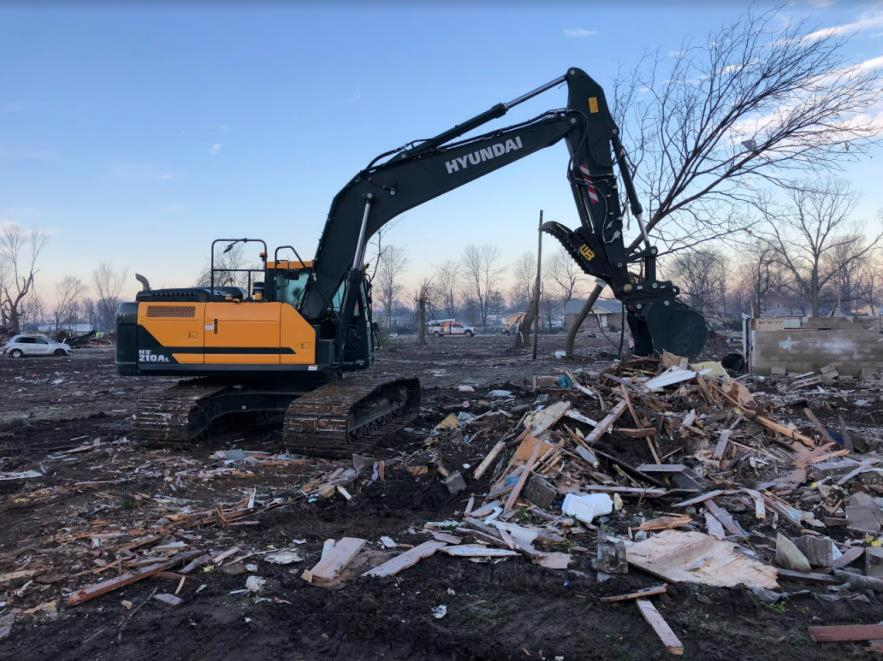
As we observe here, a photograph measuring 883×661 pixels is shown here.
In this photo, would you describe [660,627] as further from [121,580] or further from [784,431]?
[784,431]

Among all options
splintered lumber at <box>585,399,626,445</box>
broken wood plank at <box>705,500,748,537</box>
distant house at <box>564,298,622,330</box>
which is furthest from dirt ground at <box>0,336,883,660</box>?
distant house at <box>564,298,622,330</box>

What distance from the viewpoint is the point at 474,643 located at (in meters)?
3.75

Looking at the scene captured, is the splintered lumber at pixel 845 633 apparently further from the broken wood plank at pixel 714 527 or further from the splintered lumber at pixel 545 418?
the splintered lumber at pixel 545 418

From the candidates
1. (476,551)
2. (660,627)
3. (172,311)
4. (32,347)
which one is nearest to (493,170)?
(172,311)

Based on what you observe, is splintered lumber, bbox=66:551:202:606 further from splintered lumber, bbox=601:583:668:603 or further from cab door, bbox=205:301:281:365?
cab door, bbox=205:301:281:365

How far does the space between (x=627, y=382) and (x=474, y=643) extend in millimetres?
5697

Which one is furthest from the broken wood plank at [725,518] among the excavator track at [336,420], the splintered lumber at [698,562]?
the excavator track at [336,420]

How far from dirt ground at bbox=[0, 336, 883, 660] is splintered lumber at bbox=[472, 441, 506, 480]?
0.16m

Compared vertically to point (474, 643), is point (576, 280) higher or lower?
higher

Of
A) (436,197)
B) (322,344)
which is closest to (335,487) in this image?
(322,344)

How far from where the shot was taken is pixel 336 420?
8.40m

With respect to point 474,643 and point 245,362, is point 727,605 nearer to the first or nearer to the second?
point 474,643

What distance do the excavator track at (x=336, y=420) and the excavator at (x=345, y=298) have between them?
2.0 inches

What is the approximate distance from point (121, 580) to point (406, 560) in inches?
80.3
